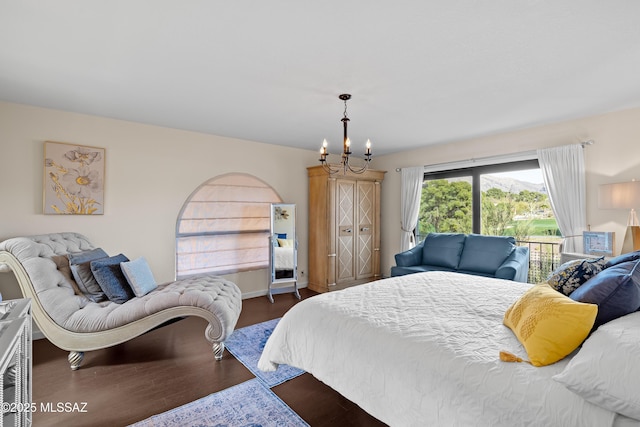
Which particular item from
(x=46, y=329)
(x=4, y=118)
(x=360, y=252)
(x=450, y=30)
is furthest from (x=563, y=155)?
(x=4, y=118)

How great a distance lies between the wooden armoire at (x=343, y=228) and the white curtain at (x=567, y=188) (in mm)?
2621

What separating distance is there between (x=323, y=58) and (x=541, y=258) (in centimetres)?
411

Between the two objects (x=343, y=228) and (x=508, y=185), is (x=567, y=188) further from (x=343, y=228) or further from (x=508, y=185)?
(x=343, y=228)

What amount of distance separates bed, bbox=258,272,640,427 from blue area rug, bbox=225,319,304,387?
365mm

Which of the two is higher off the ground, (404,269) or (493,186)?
(493,186)

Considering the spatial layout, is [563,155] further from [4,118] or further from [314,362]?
[4,118]

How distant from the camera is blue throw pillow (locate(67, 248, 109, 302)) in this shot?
9.18ft

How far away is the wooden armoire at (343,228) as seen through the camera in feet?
16.6

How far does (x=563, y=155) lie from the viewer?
3.67 m

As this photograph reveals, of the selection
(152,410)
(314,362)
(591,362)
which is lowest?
(152,410)

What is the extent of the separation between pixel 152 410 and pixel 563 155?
4.85 meters

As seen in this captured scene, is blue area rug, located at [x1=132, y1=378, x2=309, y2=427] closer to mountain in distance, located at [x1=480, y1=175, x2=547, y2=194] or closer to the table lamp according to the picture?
the table lamp

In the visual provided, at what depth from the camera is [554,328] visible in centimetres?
138

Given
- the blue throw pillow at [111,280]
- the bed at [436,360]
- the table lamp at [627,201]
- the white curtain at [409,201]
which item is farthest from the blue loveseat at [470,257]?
the blue throw pillow at [111,280]
